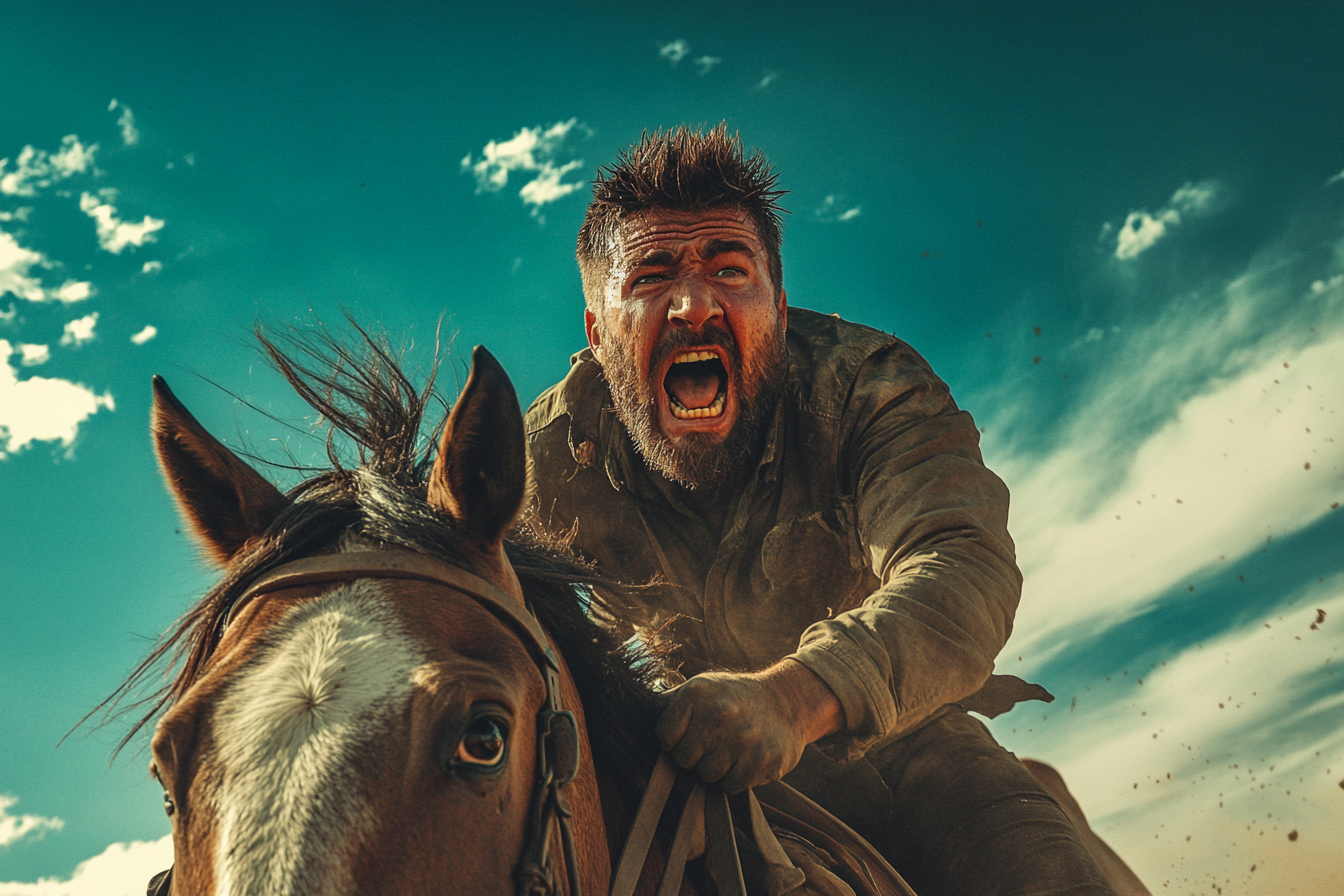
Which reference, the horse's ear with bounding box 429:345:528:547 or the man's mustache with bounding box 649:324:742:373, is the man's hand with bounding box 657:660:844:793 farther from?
the man's mustache with bounding box 649:324:742:373

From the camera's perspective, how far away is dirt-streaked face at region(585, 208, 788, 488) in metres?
3.93

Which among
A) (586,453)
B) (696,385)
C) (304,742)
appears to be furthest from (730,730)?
(586,453)

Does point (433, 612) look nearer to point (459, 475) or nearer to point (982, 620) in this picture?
point (459, 475)

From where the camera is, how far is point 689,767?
2.21 meters

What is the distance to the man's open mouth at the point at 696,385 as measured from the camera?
3984 mm

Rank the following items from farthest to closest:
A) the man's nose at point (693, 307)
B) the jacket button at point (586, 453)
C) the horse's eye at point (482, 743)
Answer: the jacket button at point (586, 453) < the man's nose at point (693, 307) < the horse's eye at point (482, 743)

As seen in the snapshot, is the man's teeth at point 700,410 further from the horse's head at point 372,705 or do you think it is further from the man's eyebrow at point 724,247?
the horse's head at point 372,705

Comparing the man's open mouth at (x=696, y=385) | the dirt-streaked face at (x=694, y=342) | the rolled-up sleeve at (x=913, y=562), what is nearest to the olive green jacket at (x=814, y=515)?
the rolled-up sleeve at (x=913, y=562)

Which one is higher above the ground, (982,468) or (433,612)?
(982,468)

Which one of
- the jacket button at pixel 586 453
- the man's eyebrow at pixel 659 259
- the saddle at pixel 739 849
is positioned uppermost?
the man's eyebrow at pixel 659 259

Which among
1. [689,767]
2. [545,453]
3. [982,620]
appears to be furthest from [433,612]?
[545,453]

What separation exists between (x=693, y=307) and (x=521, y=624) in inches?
88.0

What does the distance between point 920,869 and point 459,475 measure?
237 centimetres

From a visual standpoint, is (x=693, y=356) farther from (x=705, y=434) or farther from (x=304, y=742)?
(x=304, y=742)
